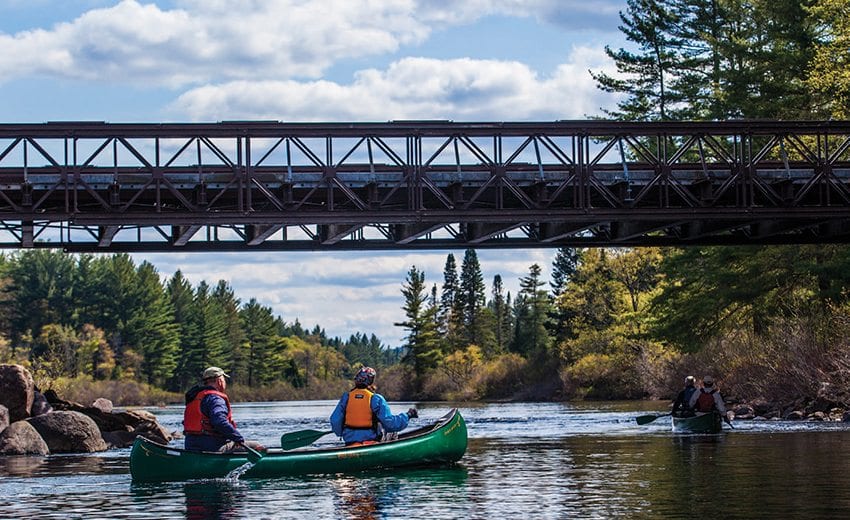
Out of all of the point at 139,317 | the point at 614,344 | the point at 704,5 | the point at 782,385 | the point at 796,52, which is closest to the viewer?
the point at 782,385

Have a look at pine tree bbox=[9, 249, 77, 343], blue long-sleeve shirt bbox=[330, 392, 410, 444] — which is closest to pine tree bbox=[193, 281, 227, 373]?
pine tree bbox=[9, 249, 77, 343]

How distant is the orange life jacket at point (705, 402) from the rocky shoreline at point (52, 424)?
15.1 meters

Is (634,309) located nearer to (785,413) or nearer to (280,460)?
(785,413)

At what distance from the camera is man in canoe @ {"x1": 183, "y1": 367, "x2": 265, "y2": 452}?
2433 cm

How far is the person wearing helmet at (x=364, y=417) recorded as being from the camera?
2602 centimetres

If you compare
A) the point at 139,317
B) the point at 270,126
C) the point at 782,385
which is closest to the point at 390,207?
the point at 270,126

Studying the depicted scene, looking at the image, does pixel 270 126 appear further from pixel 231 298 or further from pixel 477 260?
pixel 231 298

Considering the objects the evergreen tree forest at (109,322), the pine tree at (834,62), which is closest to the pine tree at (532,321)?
the evergreen tree forest at (109,322)

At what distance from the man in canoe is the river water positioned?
2.39ft

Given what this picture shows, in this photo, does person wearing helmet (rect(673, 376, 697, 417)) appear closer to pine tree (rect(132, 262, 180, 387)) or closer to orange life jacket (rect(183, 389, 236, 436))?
orange life jacket (rect(183, 389, 236, 436))

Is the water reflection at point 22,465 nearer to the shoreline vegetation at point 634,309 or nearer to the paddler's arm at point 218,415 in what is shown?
the paddler's arm at point 218,415

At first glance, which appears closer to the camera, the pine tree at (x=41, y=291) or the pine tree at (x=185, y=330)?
the pine tree at (x=41, y=291)

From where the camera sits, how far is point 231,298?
184m

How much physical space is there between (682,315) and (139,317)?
9321 cm
